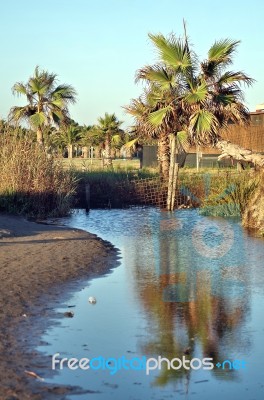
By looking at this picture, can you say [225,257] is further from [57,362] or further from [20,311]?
[57,362]

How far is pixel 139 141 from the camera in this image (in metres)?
31.2

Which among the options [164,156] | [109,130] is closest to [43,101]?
[164,156]

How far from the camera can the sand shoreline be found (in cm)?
626

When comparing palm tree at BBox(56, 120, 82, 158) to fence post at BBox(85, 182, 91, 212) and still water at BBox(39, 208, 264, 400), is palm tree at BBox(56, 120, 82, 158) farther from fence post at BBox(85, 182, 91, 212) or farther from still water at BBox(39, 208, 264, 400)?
still water at BBox(39, 208, 264, 400)

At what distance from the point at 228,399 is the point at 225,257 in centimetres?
880

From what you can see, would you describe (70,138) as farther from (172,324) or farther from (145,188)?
(172,324)

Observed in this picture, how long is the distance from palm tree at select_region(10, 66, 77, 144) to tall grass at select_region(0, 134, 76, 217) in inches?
437

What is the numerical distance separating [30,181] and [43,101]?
42.8ft

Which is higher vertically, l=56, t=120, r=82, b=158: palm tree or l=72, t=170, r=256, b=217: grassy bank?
l=56, t=120, r=82, b=158: palm tree

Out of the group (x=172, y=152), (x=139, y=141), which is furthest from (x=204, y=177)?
(x=139, y=141)

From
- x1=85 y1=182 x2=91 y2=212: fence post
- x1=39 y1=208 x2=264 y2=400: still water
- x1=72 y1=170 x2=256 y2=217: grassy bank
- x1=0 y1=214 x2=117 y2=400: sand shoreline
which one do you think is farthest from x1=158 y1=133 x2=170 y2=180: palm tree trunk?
x1=39 y1=208 x2=264 y2=400: still water

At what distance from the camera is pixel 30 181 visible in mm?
23328

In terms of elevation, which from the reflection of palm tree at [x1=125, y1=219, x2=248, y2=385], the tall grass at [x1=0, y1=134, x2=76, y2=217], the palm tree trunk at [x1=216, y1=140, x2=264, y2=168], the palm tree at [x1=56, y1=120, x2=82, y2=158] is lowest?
the reflection of palm tree at [x1=125, y1=219, x2=248, y2=385]

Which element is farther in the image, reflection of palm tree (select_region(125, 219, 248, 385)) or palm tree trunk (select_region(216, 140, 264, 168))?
palm tree trunk (select_region(216, 140, 264, 168))
